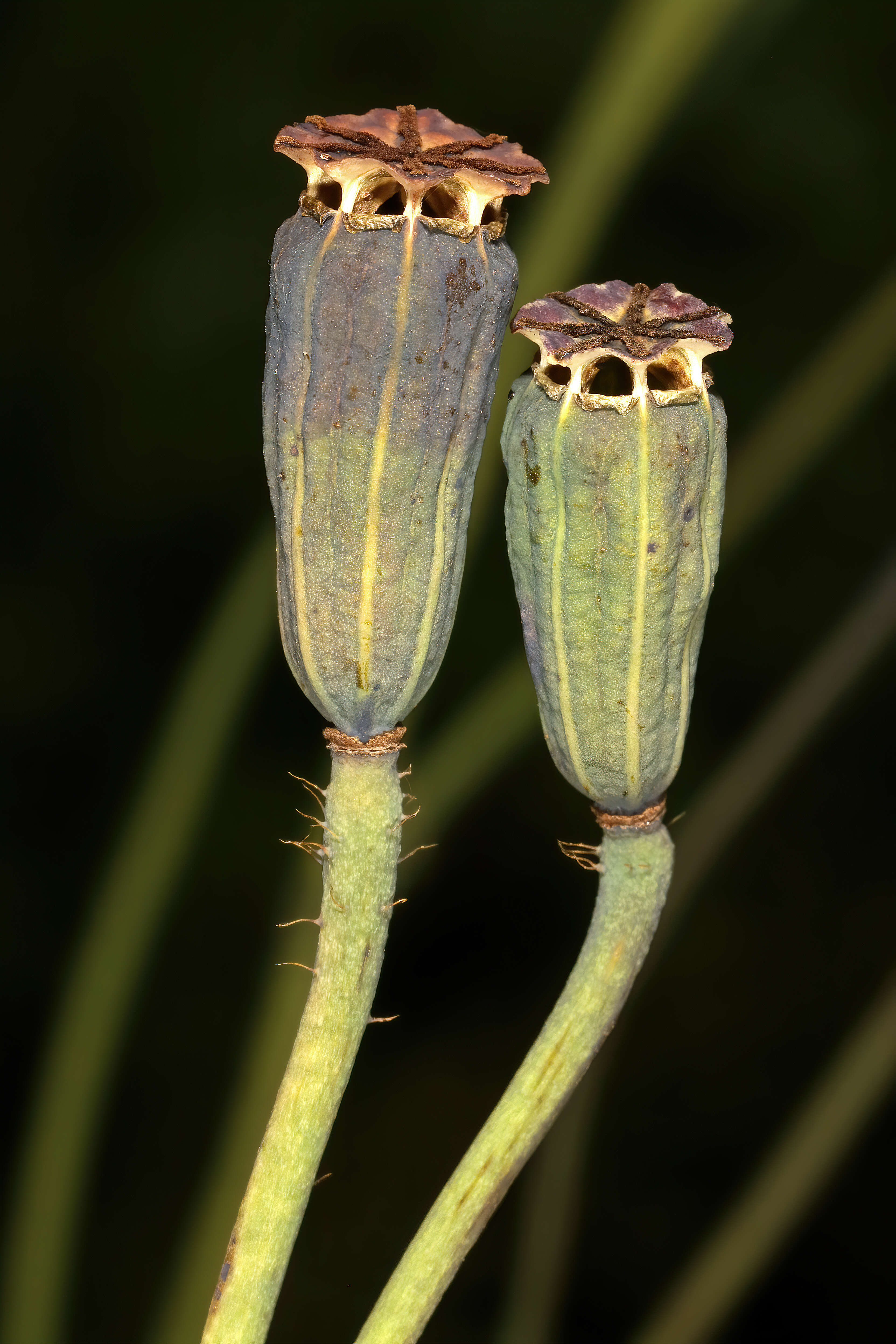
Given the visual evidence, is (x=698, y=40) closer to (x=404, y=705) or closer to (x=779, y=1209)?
(x=404, y=705)

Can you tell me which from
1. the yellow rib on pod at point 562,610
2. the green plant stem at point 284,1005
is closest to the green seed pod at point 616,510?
the yellow rib on pod at point 562,610

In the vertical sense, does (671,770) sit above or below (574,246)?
below

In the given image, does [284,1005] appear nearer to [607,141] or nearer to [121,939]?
[121,939]

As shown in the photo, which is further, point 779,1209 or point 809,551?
point 809,551

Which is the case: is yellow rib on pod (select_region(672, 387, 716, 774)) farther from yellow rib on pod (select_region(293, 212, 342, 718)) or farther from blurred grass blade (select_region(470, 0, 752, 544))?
blurred grass blade (select_region(470, 0, 752, 544))

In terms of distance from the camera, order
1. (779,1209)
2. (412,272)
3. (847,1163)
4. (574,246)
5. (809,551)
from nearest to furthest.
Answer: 1. (412,272)
2. (574,246)
3. (779,1209)
4. (847,1163)
5. (809,551)

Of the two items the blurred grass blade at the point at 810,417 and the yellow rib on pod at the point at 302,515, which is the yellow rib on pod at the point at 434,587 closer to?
the yellow rib on pod at the point at 302,515

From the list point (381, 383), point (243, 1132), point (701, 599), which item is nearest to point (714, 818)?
point (243, 1132)

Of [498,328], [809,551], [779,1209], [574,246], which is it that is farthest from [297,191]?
[779,1209]
